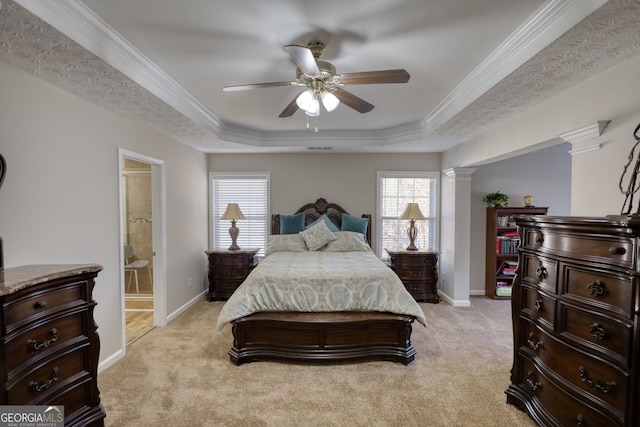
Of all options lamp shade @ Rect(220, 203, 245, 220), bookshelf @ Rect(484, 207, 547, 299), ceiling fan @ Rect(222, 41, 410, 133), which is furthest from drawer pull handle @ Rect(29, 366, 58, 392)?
bookshelf @ Rect(484, 207, 547, 299)

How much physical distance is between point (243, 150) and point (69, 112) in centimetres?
281

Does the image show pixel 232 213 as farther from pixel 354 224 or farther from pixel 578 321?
pixel 578 321

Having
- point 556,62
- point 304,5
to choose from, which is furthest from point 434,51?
point 304,5

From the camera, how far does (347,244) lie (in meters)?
4.75

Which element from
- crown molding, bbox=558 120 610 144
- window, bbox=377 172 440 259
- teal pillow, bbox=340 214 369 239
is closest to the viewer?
crown molding, bbox=558 120 610 144

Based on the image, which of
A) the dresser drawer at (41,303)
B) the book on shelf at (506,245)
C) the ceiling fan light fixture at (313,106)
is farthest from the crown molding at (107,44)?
the book on shelf at (506,245)

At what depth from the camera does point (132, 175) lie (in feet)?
17.9

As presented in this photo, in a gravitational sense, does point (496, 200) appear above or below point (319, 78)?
below

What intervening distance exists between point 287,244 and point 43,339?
327 cm

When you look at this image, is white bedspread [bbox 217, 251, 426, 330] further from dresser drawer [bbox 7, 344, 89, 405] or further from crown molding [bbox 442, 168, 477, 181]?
crown molding [bbox 442, 168, 477, 181]

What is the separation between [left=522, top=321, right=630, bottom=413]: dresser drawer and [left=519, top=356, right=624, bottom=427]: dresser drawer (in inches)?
2.8

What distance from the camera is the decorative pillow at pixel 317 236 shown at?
15.7 feet

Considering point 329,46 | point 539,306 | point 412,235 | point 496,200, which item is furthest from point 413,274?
point 329,46

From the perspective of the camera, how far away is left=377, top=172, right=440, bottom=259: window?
215 inches
